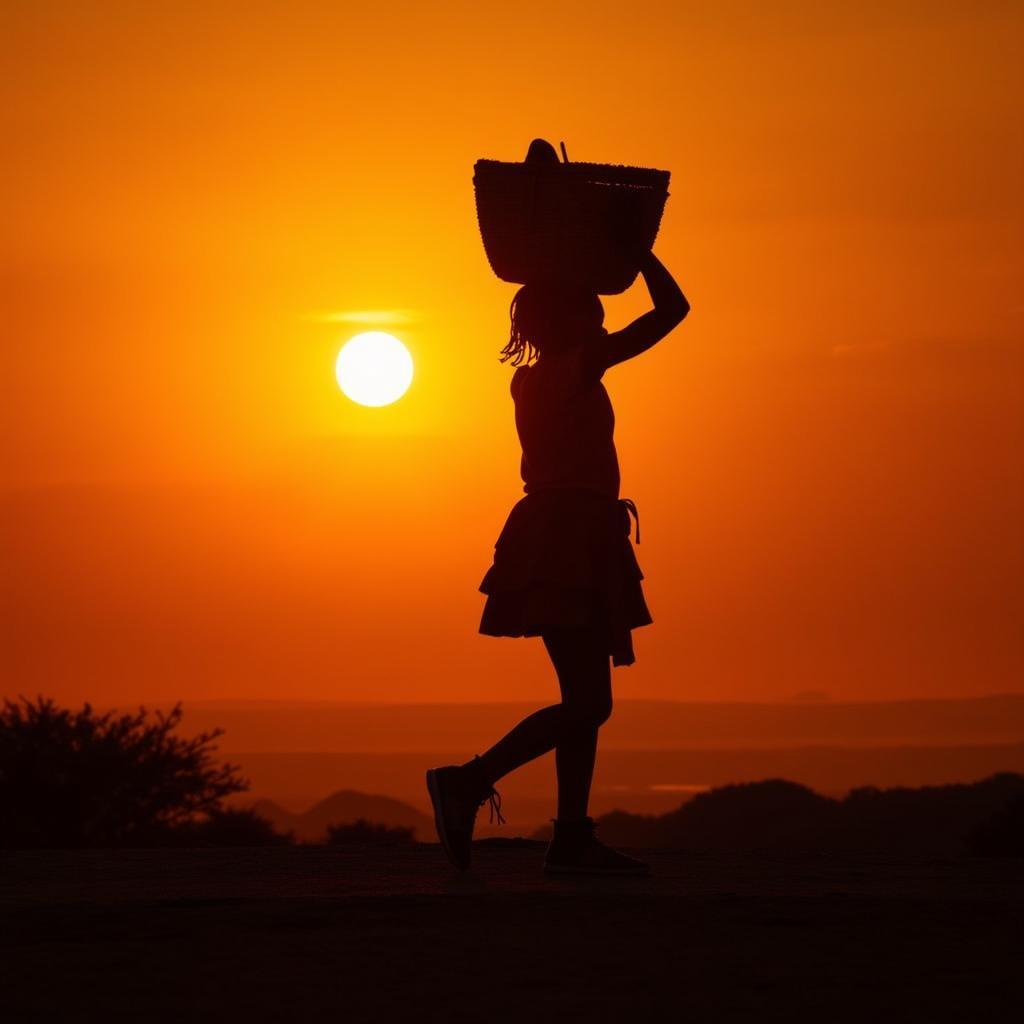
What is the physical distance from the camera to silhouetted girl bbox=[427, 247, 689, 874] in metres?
7.11

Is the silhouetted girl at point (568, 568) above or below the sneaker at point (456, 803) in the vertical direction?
above

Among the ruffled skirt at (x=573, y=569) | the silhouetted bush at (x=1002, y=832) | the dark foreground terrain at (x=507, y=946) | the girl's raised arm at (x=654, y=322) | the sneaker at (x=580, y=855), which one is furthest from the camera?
the silhouetted bush at (x=1002, y=832)

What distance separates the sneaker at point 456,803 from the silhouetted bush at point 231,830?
15297 millimetres

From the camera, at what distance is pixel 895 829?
88.9 ft

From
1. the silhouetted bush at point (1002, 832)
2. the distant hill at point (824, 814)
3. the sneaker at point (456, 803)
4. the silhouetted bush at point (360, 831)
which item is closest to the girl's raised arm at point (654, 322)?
the sneaker at point (456, 803)

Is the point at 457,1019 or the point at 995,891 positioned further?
the point at 995,891

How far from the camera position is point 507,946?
521 centimetres

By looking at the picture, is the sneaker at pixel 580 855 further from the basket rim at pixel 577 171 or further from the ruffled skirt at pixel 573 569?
the basket rim at pixel 577 171

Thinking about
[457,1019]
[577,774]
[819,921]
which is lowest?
[457,1019]

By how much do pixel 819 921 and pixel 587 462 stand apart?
2107mm

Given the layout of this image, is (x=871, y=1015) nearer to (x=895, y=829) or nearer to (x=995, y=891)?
(x=995, y=891)

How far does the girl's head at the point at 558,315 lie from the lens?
7.34 m

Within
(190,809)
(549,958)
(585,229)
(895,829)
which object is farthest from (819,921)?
(895,829)

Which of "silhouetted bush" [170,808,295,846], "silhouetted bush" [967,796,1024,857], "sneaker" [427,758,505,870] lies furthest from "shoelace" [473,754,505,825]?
"silhouetted bush" [170,808,295,846]
